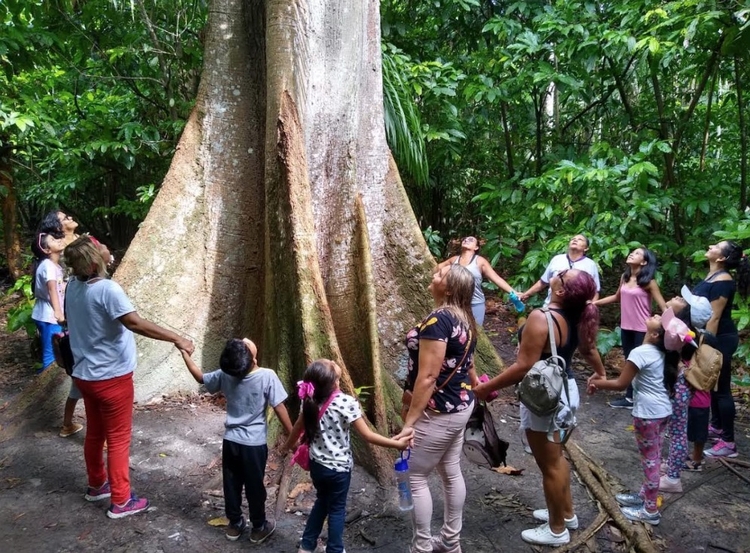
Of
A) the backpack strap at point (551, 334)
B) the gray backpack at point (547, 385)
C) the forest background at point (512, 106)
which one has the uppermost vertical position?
the forest background at point (512, 106)

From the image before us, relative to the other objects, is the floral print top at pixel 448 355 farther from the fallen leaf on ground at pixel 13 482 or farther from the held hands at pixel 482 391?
the fallen leaf on ground at pixel 13 482

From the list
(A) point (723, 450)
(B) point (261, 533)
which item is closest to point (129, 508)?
(B) point (261, 533)

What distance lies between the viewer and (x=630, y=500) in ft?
12.8

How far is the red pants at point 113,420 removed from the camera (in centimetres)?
347

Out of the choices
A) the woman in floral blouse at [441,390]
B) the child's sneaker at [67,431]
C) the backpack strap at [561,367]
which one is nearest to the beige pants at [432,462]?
the woman in floral blouse at [441,390]

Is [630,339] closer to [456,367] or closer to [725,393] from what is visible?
[725,393]

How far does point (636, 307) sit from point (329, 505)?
3942 mm

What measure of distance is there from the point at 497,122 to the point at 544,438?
8441mm

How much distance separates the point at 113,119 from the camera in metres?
8.67

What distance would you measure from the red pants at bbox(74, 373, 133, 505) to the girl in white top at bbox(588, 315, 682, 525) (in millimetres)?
2879

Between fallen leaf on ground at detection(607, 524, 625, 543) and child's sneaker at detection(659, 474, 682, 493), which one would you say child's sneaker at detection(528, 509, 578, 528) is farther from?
→ child's sneaker at detection(659, 474, 682, 493)

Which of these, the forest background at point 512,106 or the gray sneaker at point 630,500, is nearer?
the gray sneaker at point 630,500

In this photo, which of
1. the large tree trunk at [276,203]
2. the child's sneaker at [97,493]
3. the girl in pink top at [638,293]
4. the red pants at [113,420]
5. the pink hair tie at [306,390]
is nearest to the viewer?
the pink hair tie at [306,390]

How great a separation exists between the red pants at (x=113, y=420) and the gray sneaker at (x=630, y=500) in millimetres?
3186
